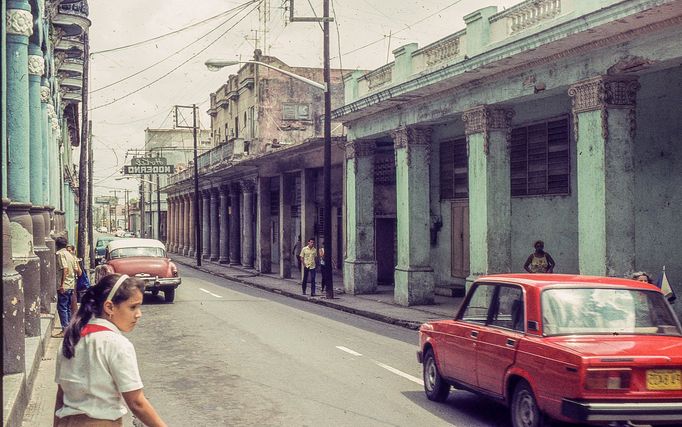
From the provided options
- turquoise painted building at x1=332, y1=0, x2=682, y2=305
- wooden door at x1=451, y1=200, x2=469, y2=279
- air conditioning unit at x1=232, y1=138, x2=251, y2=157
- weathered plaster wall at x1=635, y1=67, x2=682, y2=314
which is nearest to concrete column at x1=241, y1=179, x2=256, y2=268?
air conditioning unit at x1=232, y1=138, x2=251, y2=157

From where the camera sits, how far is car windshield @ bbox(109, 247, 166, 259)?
2442cm

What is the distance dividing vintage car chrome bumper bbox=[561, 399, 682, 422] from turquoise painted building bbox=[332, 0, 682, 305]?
299 inches

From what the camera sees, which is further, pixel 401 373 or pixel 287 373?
pixel 401 373

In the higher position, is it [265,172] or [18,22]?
[18,22]

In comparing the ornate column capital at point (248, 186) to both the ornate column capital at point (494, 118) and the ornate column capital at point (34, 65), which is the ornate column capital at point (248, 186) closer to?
the ornate column capital at point (494, 118)

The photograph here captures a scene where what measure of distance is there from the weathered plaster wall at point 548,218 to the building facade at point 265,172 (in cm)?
1126

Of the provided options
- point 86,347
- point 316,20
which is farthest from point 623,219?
point 316,20

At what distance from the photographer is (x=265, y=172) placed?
40.2 m

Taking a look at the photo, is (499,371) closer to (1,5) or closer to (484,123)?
(1,5)

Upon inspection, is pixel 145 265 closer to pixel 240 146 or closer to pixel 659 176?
pixel 659 176

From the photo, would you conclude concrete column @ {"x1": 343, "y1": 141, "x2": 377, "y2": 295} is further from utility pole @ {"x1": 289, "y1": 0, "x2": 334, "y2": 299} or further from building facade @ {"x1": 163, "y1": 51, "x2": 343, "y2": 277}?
building facade @ {"x1": 163, "y1": 51, "x2": 343, "y2": 277}

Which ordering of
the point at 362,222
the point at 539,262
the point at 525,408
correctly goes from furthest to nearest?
the point at 362,222
the point at 539,262
the point at 525,408

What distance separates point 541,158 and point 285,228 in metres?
18.8

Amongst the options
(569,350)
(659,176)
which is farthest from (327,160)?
(569,350)
